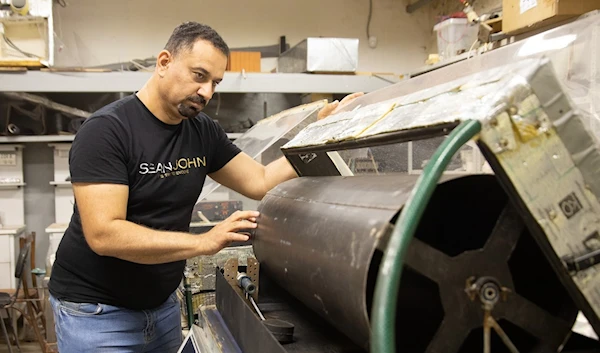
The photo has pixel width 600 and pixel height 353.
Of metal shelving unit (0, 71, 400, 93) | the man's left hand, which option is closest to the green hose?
the man's left hand

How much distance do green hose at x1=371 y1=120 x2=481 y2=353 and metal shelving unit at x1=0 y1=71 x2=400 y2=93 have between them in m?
3.10

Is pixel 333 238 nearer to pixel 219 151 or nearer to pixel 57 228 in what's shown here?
pixel 219 151

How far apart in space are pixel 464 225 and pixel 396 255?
15.2 inches

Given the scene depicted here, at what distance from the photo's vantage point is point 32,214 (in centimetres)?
437

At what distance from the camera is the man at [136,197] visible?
1.28 metres

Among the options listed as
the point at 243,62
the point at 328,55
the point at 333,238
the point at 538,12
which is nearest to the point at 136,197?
the point at 333,238

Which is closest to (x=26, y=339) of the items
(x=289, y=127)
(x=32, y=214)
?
(x=32, y=214)

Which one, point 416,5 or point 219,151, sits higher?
point 416,5

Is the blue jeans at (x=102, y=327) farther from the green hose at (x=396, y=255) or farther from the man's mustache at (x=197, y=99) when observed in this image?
the green hose at (x=396, y=255)

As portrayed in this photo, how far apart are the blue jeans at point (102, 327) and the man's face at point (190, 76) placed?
58 centimetres

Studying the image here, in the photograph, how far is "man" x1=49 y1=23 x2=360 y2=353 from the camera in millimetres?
1278

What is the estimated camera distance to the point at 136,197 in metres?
1.40

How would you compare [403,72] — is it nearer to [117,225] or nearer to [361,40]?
[361,40]

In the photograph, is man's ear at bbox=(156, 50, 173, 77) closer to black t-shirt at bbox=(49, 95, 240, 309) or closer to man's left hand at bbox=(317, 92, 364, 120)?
black t-shirt at bbox=(49, 95, 240, 309)
